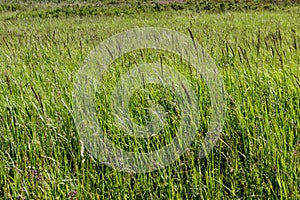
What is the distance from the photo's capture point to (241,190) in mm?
1637

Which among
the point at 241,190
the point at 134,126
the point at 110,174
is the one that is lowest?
the point at 241,190

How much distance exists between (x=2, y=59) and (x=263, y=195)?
11.5 feet

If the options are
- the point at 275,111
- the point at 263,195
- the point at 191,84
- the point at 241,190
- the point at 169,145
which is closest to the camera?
the point at 263,195

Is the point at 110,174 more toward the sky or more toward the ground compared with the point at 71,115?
more toward the ground

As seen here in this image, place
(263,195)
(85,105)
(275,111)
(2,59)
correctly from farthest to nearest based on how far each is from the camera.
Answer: (2,59) → (85,105) → (275,111) → (263,195)

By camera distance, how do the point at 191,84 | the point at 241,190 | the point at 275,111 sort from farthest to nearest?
1. the point at 191,84
2. the point at 275,111
3. the point at 241,190

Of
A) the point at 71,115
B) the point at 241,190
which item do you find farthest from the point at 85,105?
the point at 241,190

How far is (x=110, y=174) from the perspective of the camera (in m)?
1.64

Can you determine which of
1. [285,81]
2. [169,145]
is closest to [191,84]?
[285,81]

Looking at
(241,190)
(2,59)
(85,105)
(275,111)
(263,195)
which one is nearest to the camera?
(263,195)

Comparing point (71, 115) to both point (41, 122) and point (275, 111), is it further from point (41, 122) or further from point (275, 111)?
point (275, 111)

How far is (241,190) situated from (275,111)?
636 millimetres

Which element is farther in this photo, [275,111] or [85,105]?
[85,105]

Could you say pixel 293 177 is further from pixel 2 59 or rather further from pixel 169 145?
pixel 2 59
